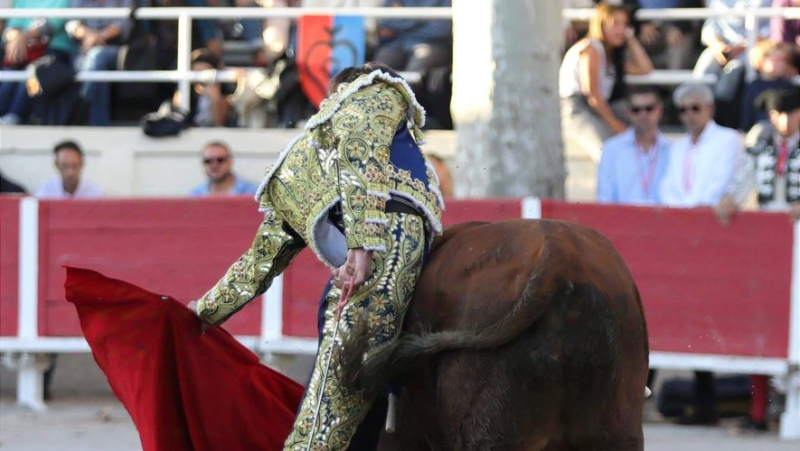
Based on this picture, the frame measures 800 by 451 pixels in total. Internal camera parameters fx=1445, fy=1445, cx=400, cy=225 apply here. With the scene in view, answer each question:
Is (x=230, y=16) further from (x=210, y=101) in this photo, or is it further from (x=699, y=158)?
(x=699, y=158)

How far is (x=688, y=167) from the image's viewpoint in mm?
7402

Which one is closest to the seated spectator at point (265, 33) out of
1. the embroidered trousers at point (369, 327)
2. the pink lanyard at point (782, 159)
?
the pink lanyard at point (782, 159)

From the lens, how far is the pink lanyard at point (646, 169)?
764 centimetres

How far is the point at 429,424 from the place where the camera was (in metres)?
3.61

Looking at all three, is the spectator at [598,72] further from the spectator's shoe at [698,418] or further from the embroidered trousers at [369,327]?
the embroidered trousers at [369,327]

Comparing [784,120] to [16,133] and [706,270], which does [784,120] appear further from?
[16,133]

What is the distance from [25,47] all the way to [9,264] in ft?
10.6

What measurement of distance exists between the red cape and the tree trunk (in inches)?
153

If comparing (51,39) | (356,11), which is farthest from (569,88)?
(51,39)

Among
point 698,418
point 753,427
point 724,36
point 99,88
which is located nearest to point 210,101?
point 99,88

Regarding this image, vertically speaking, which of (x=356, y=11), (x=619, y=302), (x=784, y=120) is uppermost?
(x=356, y=11)

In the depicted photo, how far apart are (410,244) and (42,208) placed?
15.0ft

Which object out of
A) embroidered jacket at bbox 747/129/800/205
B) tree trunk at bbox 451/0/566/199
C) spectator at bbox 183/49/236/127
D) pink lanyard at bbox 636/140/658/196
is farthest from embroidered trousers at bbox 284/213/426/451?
spectator at bbox 183/49/236/127

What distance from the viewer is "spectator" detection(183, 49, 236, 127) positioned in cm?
1000
